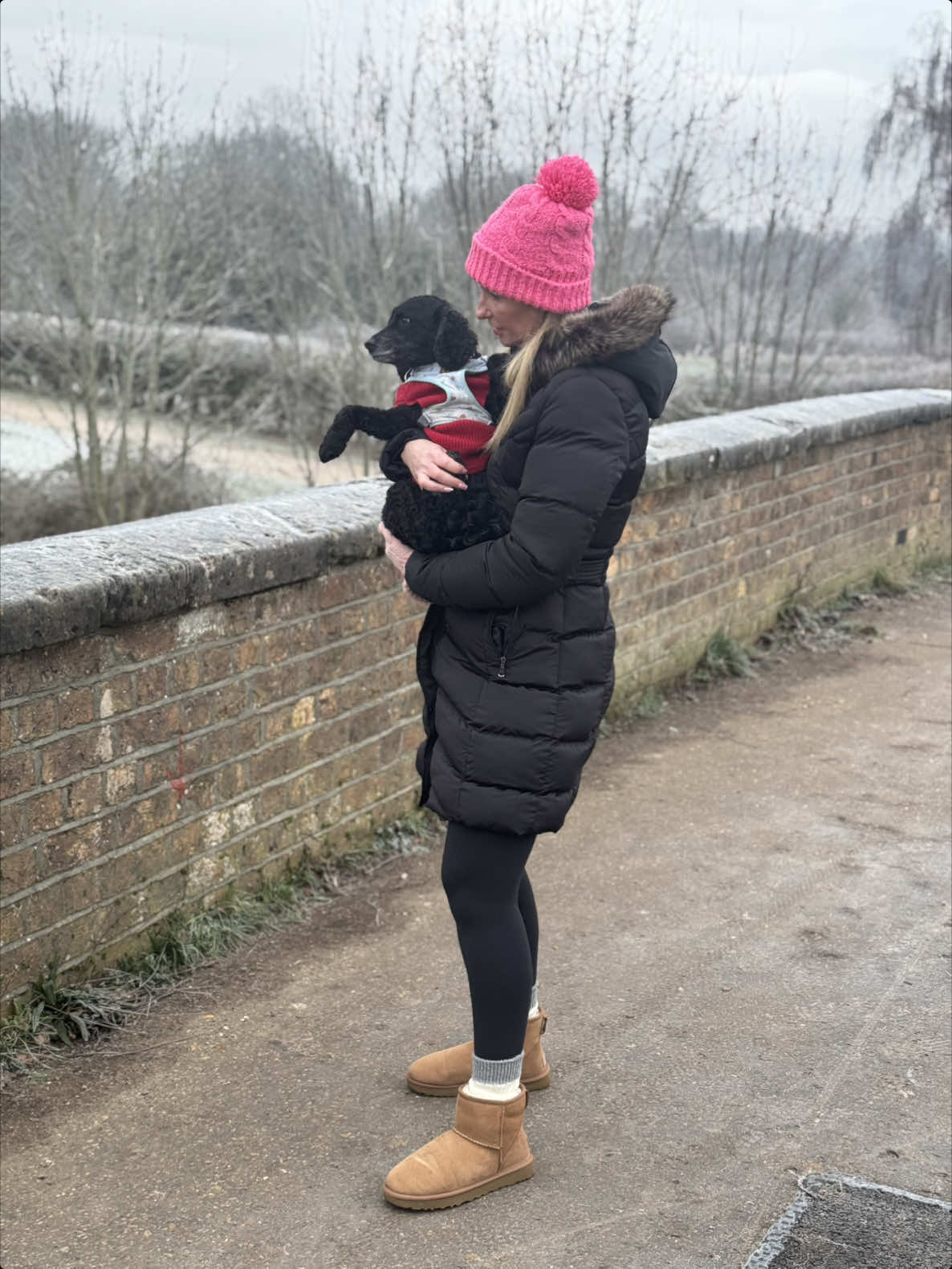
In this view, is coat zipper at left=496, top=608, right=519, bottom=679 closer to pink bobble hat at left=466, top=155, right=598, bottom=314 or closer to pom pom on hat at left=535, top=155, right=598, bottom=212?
pink bobble hat at left=466, top=155, right=598, bottom=314

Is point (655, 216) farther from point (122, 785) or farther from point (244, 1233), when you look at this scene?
point (244, 1233)

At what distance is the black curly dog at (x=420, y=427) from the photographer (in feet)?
8.19

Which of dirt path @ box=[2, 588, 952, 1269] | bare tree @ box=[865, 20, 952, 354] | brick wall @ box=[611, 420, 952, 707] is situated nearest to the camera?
dirt path @ box=[2, 588, 952, 1269]

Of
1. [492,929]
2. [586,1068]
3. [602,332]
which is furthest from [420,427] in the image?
[586,1068]

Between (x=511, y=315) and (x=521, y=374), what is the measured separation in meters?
0.14

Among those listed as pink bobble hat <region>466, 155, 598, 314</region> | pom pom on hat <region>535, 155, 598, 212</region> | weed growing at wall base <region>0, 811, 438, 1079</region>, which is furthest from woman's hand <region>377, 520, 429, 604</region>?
weed growing at wall base <region>0, 811, 438, 1079</region>

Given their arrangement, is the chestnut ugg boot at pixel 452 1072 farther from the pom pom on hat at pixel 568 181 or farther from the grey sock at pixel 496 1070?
the pom pom on hat at pixel 568 181

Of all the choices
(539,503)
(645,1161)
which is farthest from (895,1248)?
(539,503)

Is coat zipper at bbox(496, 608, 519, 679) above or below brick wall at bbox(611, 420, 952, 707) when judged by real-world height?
above

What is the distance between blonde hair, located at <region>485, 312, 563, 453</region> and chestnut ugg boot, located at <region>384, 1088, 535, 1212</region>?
129 cm

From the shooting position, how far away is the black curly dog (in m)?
2.50

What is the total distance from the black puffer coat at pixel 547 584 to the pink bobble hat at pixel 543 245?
0.08m

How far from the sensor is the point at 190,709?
3525 millimetres

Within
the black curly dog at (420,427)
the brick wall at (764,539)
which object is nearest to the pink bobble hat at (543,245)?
the black curly dog at (420,427)
